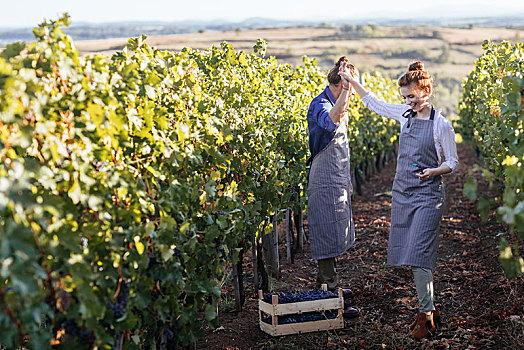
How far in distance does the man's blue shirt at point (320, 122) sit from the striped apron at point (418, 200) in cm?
60

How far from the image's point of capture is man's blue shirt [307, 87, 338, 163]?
4.74 metres

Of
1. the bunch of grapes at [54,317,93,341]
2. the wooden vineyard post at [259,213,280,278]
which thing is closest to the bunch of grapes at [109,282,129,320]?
the bunch of grapes at [54,317,93,341]

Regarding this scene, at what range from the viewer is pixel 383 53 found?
215 feet

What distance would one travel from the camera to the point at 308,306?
4.61 metres

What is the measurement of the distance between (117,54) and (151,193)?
908 mm

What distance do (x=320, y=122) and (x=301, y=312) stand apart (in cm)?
144

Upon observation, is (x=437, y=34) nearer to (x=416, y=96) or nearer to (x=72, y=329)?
(x=416, y=96)

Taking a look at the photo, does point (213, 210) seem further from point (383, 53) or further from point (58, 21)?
point (383, 53)

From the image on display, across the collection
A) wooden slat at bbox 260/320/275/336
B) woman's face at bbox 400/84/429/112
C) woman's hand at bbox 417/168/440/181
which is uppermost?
woman's face at bbox 400/84/429/112

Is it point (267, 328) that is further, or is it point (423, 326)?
point (267, 328)

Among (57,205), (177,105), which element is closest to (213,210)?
(177,105)

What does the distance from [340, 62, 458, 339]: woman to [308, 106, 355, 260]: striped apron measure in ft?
2.15

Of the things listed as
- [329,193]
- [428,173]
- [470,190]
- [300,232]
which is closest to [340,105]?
[329,193]

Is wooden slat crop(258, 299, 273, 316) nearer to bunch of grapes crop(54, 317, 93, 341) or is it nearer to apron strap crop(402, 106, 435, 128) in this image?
apron strap crop(402, 106, 435, 128)
